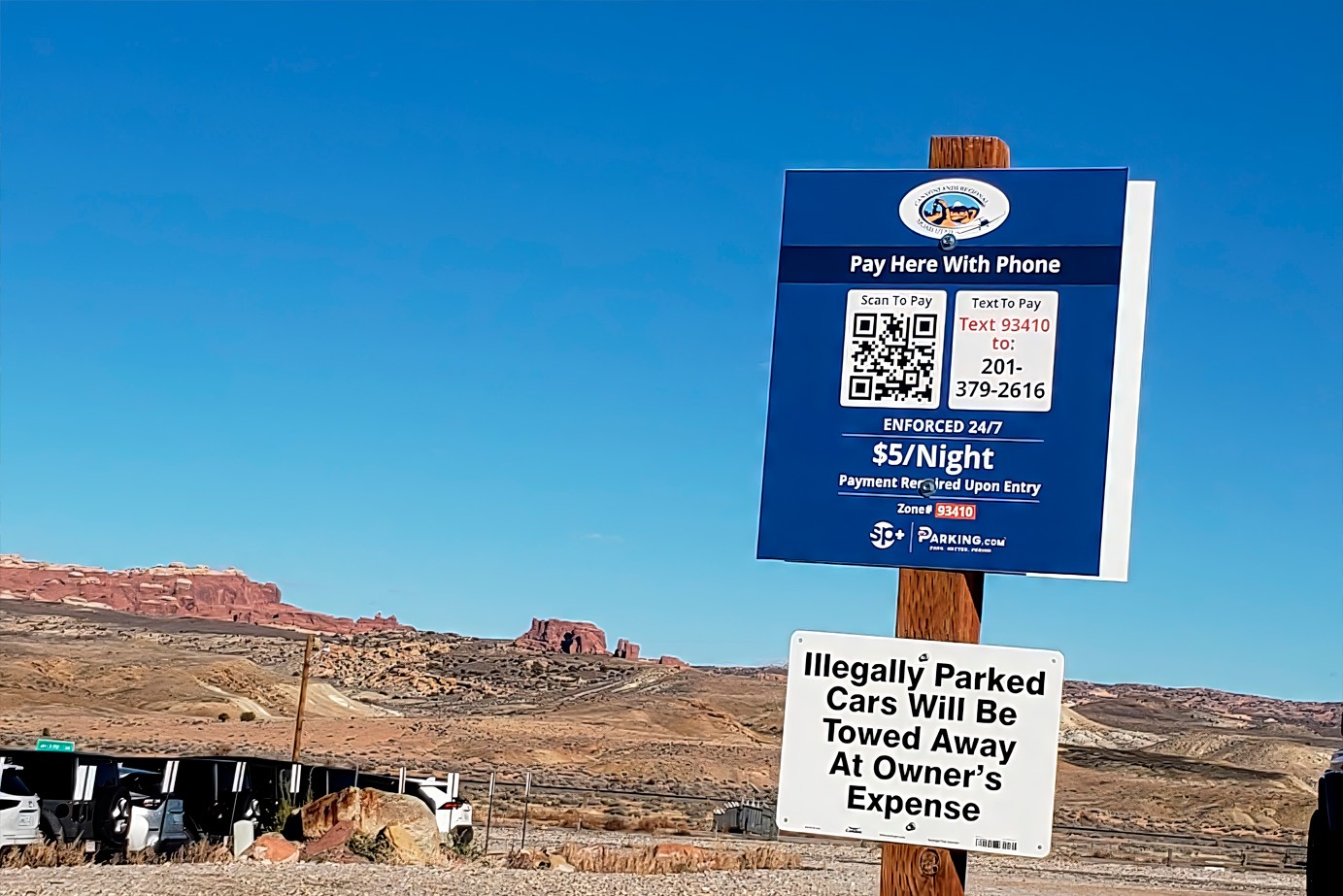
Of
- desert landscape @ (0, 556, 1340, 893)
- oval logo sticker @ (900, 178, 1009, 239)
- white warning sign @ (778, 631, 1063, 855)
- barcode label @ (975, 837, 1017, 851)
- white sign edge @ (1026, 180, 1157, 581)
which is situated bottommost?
desert landscape @ (0, 556, 1340, 893)

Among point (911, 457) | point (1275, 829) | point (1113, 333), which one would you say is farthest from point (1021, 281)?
point (1275, 829)

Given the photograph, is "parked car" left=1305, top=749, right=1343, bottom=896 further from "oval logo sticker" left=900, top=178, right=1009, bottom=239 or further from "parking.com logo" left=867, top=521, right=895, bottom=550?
"oval logo sticker" left=900, top=178, right=1009, bottom=239

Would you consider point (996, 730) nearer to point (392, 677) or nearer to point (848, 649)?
point (848, 649)

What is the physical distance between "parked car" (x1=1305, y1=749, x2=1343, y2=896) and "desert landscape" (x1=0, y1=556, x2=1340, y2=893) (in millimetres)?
11990

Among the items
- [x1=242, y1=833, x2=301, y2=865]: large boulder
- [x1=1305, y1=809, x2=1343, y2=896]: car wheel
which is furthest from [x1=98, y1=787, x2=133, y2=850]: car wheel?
[x1=1305, y1=809, x2=1343, y2=896]: car wheel

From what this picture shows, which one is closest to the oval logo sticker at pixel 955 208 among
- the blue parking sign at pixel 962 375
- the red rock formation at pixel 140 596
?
the blue parking sign at pixel 962 375

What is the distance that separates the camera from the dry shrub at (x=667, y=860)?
24.5 m

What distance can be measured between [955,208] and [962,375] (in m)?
0.57

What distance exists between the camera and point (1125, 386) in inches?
189

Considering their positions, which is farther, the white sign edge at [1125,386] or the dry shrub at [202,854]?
the dry shrub at [202,854]

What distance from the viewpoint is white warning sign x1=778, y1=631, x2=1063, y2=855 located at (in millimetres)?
4801

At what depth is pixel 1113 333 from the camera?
4816 millimetres

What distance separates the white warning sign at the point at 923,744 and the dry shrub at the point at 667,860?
1972 cm

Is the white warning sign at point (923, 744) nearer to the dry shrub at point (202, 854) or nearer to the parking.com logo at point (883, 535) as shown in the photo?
the parking.com logo at point (883, 535)
